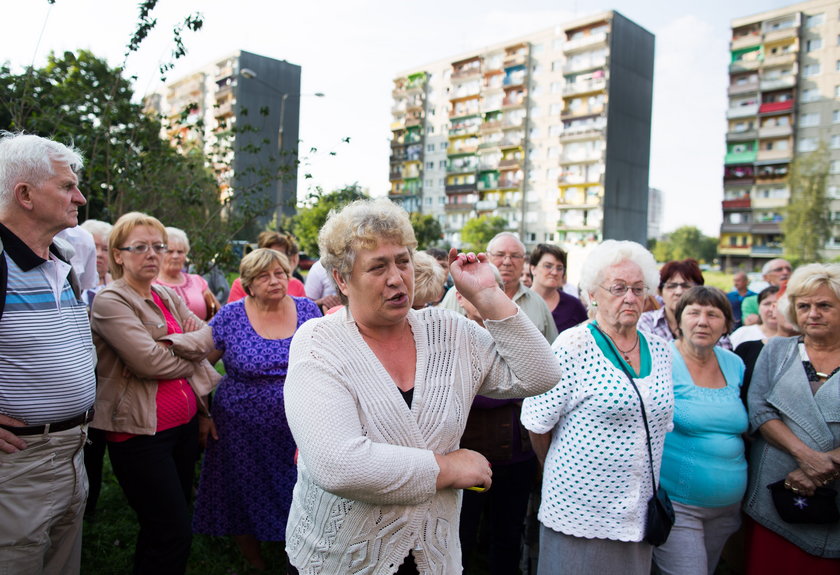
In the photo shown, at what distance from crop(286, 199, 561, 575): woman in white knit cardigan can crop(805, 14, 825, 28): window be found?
66.7 meters

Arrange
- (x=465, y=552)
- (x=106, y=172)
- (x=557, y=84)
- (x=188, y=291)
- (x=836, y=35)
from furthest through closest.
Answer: (x=557, y=84), (x=836, y=35), (x=106, y=172), (x=188, y=291), (x=465, y=552)

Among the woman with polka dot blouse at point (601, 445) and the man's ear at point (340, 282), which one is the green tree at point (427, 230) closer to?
the woman with polka dot blouse at point (601, 445)

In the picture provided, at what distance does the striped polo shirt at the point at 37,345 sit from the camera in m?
2.29

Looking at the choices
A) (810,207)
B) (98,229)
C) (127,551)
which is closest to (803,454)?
(127,551)

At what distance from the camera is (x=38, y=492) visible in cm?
237

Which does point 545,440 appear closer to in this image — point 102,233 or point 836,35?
point 102,233

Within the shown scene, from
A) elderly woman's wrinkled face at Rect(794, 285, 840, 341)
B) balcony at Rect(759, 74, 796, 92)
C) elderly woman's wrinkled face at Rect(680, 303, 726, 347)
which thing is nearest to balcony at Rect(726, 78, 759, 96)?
balcony at Rect(759, 74, 796, 92)

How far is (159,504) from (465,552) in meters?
1.79

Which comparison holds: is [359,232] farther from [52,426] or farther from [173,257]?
[173,257]

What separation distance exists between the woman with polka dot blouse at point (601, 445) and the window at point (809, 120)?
64.5 meters

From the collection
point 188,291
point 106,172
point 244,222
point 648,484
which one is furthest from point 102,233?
point 648,484

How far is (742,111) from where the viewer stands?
59.2 metres

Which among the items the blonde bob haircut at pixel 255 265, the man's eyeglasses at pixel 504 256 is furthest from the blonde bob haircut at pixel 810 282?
the blonde bob haircut at pixel 255 265

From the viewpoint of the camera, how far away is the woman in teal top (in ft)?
9.91
